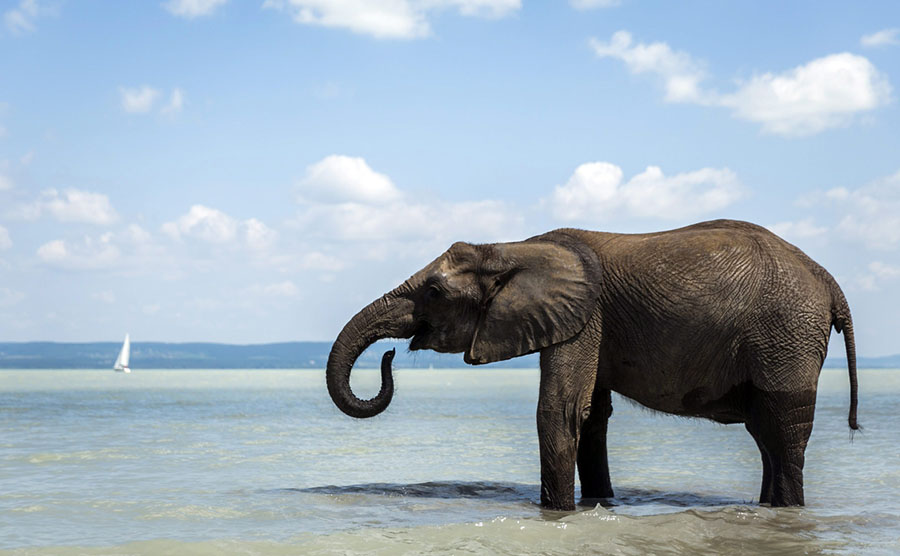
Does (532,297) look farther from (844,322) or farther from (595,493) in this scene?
(844,322)

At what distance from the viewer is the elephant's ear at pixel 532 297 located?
10.0m

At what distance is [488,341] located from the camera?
10.4 metres

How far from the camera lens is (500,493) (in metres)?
12.3

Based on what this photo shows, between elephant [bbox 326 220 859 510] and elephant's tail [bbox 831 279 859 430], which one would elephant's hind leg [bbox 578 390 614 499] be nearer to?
elephant [bbox 326 220 859 510]

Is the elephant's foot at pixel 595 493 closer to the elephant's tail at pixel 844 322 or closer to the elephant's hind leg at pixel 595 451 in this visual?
the elephant's hind leg at pixel 595 451

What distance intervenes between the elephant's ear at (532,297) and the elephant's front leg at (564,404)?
197mm

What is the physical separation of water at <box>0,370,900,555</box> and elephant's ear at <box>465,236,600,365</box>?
5.36 feet

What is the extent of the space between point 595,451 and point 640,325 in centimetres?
197

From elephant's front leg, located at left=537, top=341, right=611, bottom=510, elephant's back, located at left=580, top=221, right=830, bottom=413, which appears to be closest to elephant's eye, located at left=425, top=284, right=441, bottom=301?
elephant's front leg, located at left=537, top=341, right=611, bottom=510

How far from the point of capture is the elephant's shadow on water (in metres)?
11.5

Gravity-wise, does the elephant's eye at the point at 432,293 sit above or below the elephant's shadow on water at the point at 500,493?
above

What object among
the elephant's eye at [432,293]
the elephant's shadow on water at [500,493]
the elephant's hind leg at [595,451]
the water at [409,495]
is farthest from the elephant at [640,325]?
the elephant's shadow on water at [500,493]

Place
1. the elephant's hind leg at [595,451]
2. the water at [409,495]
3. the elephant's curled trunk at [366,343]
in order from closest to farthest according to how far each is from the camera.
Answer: the water at [409,495]
the elephant's curled trunk at [366,343]
the elephant's hind leg at [595,451]

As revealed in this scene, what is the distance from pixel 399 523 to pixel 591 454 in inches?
94.0
